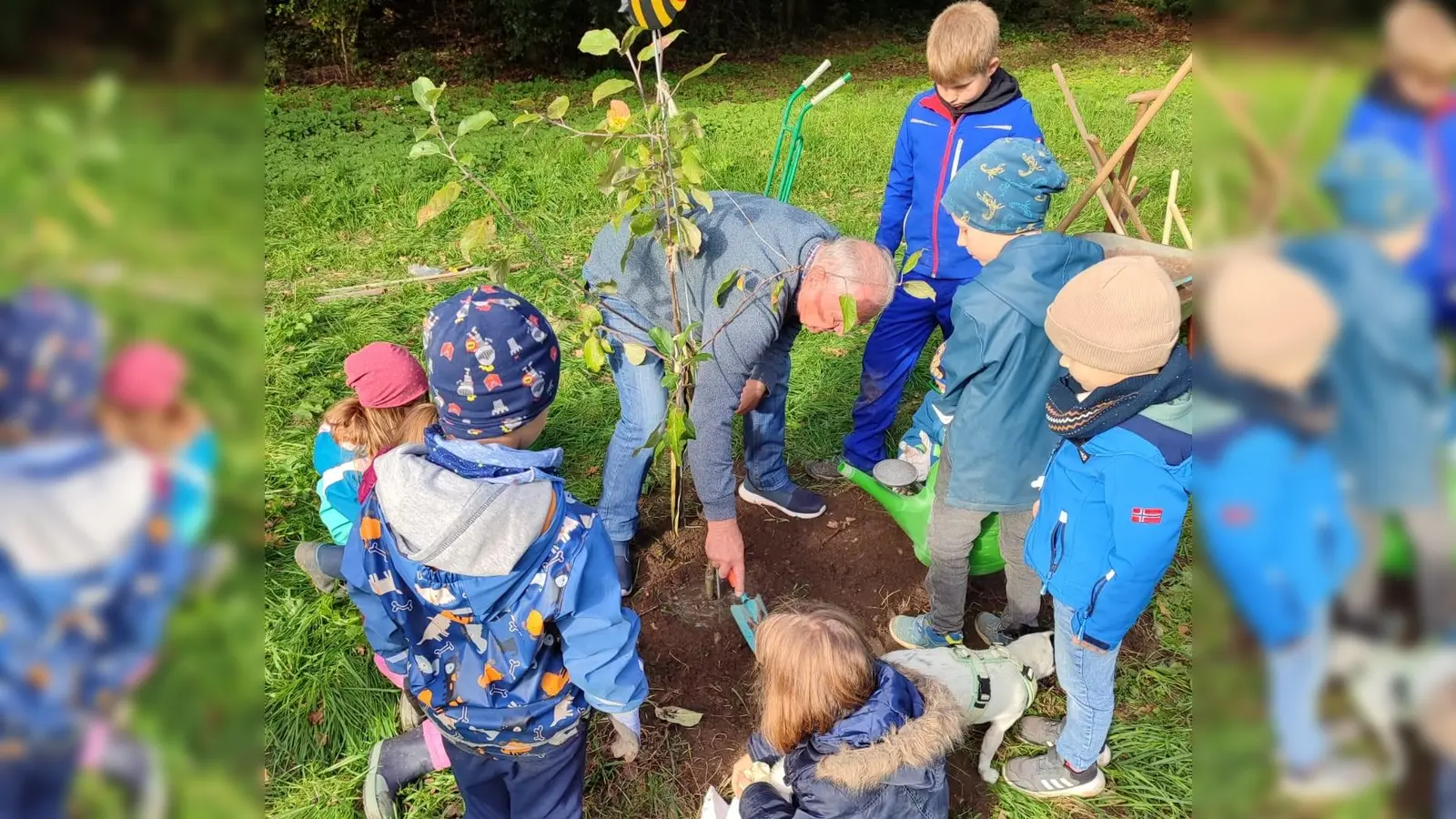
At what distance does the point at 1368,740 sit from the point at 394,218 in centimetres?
718

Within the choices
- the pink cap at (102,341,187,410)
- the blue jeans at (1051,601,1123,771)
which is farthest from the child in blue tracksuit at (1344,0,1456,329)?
the blue jeans at (1051,601,1123,771)

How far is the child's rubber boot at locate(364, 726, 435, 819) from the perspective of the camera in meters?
2.39

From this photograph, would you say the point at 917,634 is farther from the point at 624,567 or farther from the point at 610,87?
the point at 610,87

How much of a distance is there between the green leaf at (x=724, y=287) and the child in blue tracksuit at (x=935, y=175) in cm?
92

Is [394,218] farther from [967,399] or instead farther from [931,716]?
[931,716]

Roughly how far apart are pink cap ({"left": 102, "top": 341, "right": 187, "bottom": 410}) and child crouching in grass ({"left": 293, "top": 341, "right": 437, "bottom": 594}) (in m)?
2.24

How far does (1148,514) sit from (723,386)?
1.17 metres

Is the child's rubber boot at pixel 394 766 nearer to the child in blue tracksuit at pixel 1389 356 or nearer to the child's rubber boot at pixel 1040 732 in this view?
the child's rubber boot at pixel 1040 732

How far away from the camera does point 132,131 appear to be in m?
0.30

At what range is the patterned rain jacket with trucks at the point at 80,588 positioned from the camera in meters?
0.34

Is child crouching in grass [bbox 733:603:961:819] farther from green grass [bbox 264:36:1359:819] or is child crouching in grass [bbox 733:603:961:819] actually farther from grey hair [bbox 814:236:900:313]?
grey hair [bbox 814:236:900:313]

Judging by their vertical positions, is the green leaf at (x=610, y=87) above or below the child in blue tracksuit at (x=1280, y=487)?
below

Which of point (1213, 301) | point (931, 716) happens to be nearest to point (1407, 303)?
point (1213, 301)

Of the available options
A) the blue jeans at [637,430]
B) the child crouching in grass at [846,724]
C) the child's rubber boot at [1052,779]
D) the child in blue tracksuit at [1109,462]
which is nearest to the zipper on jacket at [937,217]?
the blue jeans at [637,430]
